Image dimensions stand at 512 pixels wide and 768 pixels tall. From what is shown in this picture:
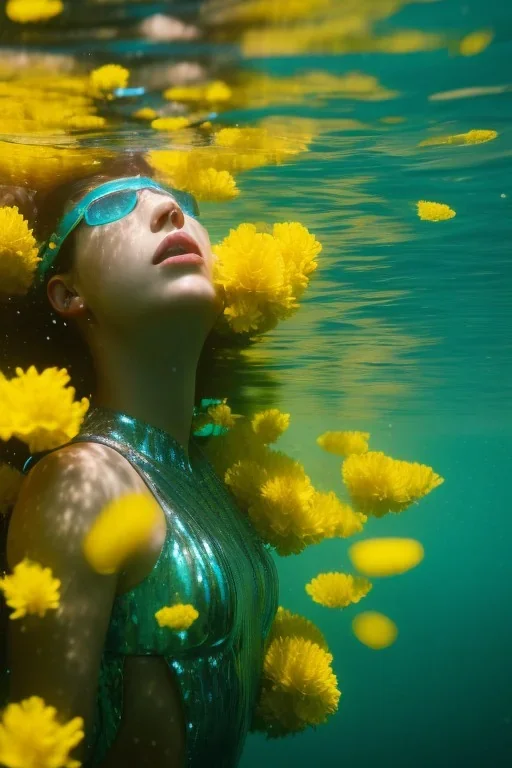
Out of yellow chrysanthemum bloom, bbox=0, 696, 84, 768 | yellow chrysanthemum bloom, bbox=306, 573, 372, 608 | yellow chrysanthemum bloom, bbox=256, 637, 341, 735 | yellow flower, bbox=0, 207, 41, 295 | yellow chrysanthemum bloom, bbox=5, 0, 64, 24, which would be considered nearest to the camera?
yellow chrysanthemum bloom, bbox=0, 696, 84, 768

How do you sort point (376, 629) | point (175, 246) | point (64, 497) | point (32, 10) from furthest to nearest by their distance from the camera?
point (376, 629)
point (32, 10)
point (175, 246)
point (64, 497)

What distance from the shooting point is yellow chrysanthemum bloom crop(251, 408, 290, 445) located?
467 cm

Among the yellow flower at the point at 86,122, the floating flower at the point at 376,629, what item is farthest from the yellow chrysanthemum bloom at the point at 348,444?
the floating flower at the point at 376,629

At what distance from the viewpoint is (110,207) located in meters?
3.56

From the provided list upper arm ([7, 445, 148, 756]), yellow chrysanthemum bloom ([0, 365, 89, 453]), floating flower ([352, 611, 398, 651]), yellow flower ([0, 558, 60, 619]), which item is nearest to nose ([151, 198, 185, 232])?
yellow chrysanthemum bloom ([0, 365, 89, 453])

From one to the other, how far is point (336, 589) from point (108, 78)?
407 centimetres

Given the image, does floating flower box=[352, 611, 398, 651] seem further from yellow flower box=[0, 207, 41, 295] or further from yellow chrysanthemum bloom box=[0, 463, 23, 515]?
yellow flower box=[0, 207, 41, 295]

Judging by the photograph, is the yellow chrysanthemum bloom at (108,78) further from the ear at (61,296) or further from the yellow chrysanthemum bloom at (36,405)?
the yellow chrysanthemum bloom at (36,405)

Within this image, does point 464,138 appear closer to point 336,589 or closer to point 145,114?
point 145,114

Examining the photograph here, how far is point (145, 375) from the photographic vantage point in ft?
11.5

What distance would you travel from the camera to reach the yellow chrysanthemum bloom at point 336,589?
189 inches

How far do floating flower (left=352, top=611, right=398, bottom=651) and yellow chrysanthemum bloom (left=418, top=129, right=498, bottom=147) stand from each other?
6.62 m

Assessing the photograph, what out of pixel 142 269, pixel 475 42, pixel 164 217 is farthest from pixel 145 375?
pixel 475 42

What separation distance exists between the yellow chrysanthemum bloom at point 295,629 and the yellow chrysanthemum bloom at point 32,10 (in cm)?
407
